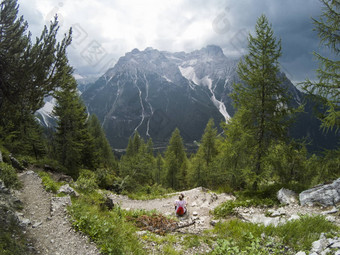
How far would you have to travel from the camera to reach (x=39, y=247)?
4.91 m

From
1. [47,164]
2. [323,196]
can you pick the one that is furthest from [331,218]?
[47,164]

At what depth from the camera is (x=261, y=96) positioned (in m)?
11.2

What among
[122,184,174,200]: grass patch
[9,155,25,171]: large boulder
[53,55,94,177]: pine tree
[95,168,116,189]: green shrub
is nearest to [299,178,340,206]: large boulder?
[122,184,174,200]: grass patch

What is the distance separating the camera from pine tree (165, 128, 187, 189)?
3259 centimetres

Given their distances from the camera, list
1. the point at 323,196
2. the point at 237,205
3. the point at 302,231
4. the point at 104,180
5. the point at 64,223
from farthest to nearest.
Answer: the point at 104,180 < the point at 237,205 < the point at 323,196 < the point at 64,223 < the point at 302,231

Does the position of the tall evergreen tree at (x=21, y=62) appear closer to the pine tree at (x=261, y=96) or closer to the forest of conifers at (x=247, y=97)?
the forest of conifers at (x=247, y=97)

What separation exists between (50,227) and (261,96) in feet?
40.1

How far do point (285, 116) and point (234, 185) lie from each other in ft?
32.0

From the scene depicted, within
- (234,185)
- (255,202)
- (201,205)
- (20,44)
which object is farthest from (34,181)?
(234,185)

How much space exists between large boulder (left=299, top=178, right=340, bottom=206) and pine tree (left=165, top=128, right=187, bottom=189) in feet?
79.8

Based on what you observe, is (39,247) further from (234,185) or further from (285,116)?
(234,185)

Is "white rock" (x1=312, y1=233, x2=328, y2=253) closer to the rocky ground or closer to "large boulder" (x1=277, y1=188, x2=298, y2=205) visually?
the rocky ground

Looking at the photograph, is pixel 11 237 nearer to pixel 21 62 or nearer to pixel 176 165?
pixel 21 62

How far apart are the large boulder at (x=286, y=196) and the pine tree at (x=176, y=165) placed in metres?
23.1
